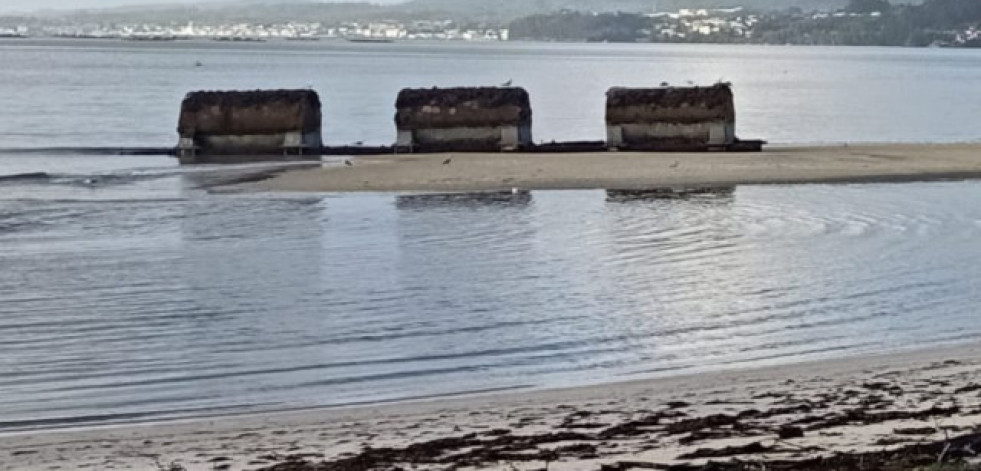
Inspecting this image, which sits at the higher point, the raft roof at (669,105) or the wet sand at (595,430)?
the wet sand at (595,430)

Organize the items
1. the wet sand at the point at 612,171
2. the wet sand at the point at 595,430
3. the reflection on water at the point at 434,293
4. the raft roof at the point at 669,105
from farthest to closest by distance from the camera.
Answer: the raft roof at the point at 669,105 < the wet sand at the point at 612,171 < the reflection on water at the point at 434,293 < the wet sand at the point at 595,430

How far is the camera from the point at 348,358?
13.8m

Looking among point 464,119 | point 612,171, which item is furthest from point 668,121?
point 612,171

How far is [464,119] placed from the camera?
37906mm

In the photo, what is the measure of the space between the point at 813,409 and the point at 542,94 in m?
82.4

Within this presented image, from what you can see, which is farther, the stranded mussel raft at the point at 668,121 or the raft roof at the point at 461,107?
the raft roof at the point at 461,107

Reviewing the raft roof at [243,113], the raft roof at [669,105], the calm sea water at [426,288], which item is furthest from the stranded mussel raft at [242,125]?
the raft roof at [669,105]

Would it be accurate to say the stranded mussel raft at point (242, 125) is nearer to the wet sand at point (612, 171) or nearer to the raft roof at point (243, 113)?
the raft roof at point (243, 113)

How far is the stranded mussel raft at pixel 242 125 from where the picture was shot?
126ft

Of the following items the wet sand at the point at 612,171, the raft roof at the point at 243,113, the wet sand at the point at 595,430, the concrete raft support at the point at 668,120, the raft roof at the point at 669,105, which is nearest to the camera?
the wet sand at the point at 595,430

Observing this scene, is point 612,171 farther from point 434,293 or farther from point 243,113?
point 434,293

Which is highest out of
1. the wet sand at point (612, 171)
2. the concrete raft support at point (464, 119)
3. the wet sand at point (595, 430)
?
the wet sand at point (595, 430)

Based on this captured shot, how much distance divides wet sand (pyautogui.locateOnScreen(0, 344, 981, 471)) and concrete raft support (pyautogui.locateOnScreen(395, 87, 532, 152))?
25.2 m

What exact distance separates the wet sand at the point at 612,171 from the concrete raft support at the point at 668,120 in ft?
2.89
